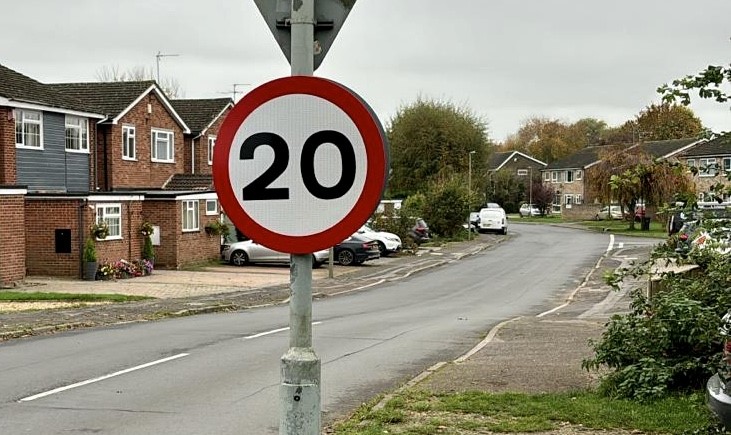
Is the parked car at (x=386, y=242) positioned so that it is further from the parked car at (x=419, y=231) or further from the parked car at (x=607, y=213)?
the parked car at (x=607, y=213)

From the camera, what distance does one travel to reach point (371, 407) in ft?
30.3

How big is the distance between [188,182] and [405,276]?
41.6 ft

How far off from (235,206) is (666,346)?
21.8ft

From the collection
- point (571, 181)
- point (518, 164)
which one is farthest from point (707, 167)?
point (518, 164)

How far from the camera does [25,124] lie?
33.2 metres

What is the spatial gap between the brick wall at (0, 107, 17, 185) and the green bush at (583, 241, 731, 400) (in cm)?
2621

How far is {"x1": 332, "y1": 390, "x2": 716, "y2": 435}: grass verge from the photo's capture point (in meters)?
8.05

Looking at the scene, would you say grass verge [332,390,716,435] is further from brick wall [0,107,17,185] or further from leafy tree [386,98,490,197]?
leafy tree [386,98,490,197]

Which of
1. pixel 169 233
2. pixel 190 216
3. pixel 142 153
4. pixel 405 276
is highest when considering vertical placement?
pixel 142 153

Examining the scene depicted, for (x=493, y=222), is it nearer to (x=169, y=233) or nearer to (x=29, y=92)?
(x=169, y=233)

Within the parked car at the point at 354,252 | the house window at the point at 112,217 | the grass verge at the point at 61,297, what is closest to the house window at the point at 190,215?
the house window at the point at 112,217

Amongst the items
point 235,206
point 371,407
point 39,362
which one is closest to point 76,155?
point 39,362

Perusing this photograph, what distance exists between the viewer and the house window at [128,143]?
4116 centimetres

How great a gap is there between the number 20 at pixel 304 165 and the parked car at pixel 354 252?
37157mm
